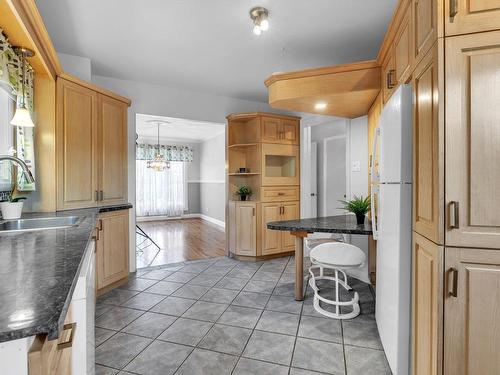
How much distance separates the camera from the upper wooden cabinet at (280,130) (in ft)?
13.8

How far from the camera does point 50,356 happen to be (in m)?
0.67

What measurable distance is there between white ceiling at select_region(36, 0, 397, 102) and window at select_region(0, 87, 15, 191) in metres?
0.78

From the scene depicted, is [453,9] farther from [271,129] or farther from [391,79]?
[271,129]

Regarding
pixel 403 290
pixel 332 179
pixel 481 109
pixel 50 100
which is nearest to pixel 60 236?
pixel 50 100

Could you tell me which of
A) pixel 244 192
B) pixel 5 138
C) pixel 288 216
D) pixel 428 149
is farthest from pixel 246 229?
pixel 428 149

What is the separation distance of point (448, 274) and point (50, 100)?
3.18m

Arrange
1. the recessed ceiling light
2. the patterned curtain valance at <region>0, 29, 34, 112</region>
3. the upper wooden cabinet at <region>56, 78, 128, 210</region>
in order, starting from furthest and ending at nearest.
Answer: the recessed ceiling light → the upper wooden cabinet at <region>56, 78, 128, 210</region> → the patterned curtain valance at <region>0, 29, 34, 112</region>

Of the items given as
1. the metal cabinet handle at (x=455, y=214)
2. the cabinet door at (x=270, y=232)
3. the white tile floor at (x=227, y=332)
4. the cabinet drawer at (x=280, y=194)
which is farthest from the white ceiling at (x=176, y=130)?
the metal cabinet handle at (x=455, y=214)

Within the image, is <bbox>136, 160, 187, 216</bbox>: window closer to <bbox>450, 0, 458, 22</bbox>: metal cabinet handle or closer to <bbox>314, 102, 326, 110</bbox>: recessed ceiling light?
<bbox>314, 102, 326, 110</bbox>: recessed ceiling light

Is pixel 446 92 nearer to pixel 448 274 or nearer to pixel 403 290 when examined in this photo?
pixel 448 274

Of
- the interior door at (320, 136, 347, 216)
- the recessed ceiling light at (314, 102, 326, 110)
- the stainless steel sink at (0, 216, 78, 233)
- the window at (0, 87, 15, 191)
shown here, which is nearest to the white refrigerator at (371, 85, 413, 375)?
the recessed ceiling light at (314, 102, 326, 110)

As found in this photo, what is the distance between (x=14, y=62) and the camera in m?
1.91

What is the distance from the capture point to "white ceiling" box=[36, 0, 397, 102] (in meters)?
2.13

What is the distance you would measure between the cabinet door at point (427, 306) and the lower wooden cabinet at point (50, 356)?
4.53 ft
